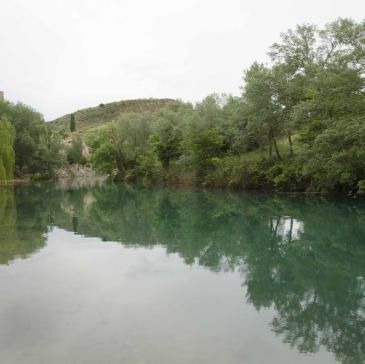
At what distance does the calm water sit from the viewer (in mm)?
6641

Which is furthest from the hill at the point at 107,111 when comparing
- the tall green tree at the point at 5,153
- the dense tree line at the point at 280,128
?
the tall green tree at the point at 5,153

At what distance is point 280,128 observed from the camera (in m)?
41.2

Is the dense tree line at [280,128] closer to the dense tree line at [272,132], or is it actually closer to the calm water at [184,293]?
the dense tree line at [272,132]

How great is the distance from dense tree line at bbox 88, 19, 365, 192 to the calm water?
36.6 feet

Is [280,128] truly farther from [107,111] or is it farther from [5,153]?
[107,111]

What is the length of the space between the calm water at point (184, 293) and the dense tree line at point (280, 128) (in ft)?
36.6

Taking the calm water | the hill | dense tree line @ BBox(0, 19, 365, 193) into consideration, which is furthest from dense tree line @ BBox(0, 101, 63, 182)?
the hill

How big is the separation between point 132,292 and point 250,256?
5209 millimetres

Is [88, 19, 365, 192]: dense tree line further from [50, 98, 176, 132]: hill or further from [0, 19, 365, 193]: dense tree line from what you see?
[50, 98, 176, 132]: hill

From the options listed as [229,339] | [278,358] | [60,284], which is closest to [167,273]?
[60,284]

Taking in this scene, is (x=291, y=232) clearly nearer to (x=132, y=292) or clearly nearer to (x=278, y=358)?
(x=132, y=292)

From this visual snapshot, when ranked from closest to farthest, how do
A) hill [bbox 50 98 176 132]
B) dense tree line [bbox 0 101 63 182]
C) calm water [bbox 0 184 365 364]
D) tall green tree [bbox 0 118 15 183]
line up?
calm water [bbox 0 184 365 364] < tall green tree [bbox 0 118 15 183] < dense tree line [bbox 0 101 63 182] < hill [bbox 50 98 176 132]

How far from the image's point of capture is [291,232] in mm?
18469

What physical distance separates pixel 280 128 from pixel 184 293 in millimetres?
33477
